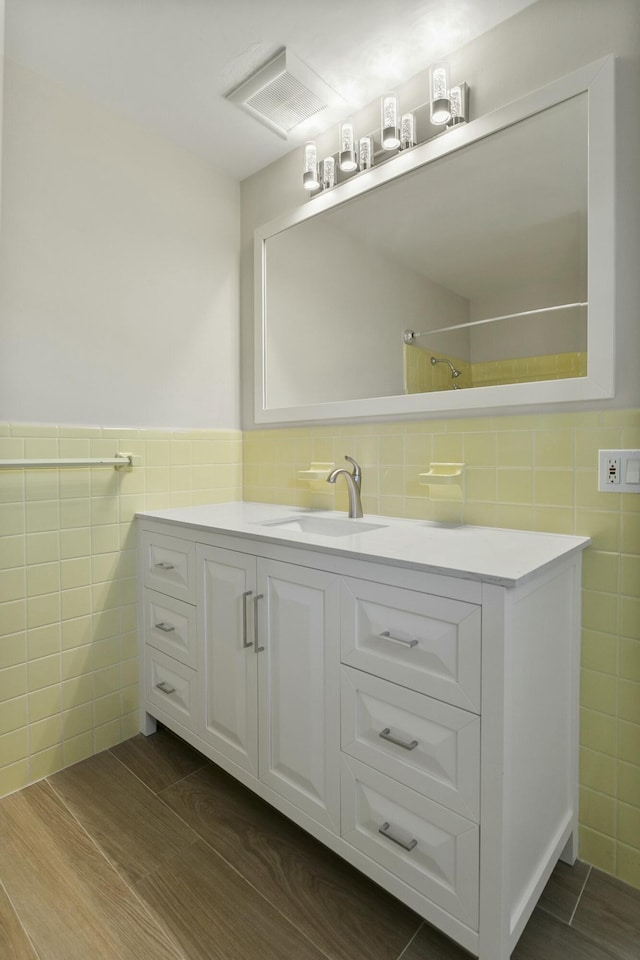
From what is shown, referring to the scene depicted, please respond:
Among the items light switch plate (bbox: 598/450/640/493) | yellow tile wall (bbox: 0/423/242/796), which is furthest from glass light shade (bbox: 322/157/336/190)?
light switch plate (bbox: 598/450/640/493)

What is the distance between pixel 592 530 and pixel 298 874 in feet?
3.73

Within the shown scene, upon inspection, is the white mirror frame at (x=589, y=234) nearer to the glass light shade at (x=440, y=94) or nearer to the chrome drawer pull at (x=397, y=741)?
the glass light shade at (x=440, y=94)

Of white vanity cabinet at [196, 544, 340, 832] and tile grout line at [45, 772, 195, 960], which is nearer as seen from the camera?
tile grout line at [45, 772, 195, 960]

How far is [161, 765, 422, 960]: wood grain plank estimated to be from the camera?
3.52ft

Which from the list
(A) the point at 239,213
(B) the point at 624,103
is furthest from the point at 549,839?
(A) the point at 239,213

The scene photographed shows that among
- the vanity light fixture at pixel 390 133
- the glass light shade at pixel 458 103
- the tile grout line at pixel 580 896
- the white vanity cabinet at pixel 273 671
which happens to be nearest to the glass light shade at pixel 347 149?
the vanity light fixture at pixel 390 133

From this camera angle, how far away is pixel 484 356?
1452mm

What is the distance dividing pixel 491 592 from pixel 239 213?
205 centimetres

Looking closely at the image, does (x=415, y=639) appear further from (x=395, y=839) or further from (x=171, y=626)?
(x=171, y=626)

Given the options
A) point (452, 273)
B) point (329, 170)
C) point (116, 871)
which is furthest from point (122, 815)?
point (329, 170)

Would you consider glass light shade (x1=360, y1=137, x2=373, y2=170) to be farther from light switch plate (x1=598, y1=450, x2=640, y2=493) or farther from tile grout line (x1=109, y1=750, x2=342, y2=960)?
tile grout line (x1=109, y1=750, x2=342, y2=960)

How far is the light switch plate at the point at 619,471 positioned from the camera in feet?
3.89

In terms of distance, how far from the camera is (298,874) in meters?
1.23

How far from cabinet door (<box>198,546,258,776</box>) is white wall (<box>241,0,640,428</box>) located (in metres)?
0.99
